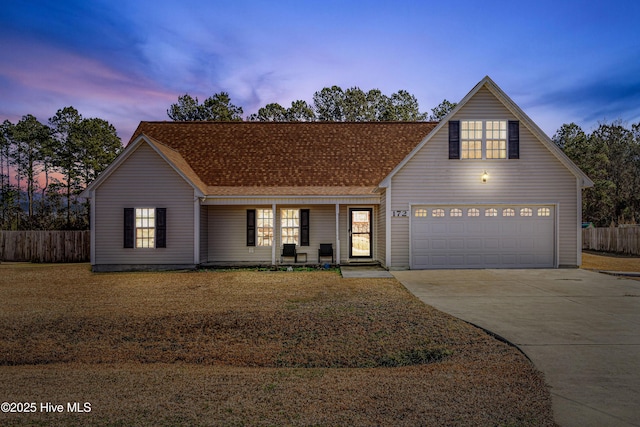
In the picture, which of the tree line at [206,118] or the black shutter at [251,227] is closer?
the black shutter at [251,227]

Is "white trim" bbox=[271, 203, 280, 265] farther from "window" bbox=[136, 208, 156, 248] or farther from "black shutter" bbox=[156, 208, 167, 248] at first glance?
"window" bbox=[136, 208, 156, 248]

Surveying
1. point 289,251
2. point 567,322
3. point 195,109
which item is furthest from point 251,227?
point 195,109

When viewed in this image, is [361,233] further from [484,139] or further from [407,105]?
[407,105]

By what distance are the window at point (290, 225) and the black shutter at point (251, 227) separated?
112 cm

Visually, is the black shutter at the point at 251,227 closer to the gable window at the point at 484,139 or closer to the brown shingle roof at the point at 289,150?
the brown shingle roof at the point at 289,150

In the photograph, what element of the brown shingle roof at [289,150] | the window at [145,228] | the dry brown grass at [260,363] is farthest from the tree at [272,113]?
the dry brown grass at [260,363]

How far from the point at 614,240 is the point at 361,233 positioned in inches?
628

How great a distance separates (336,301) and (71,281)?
928cm

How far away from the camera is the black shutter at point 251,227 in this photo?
60.0 feet

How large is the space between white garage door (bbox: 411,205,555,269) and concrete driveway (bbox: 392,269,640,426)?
935mm

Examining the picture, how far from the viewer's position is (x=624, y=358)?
6.07 m

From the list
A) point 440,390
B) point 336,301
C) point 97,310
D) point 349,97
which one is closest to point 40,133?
point 349,97

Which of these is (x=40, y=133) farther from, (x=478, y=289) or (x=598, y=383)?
(x=598, y=383)

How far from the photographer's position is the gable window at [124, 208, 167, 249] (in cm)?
1683
